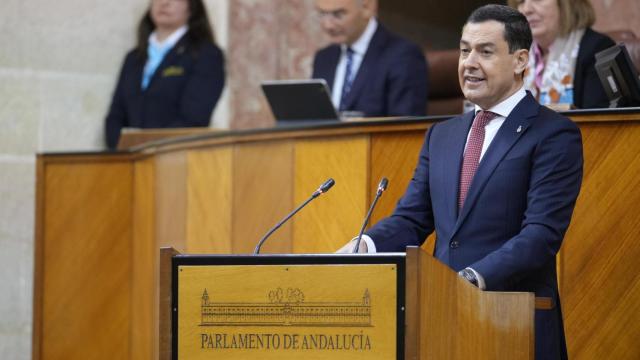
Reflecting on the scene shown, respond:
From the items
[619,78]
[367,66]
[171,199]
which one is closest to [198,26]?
[367,66]

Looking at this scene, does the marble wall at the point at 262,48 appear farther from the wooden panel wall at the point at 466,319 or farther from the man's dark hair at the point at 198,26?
the wooden panel wall at the point at 466,319

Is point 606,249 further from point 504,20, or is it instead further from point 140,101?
point 140,101

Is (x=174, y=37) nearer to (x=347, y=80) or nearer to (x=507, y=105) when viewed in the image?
(x=347, y=80)

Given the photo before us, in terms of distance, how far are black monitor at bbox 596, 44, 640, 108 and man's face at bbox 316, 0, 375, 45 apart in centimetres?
193

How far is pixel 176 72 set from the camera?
7.79m

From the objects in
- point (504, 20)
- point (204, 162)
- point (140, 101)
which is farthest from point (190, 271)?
point (140, 101)

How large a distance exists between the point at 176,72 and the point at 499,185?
4.21 metres

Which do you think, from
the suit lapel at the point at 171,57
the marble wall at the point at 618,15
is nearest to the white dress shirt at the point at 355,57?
the suit lapel at the point at 171,57

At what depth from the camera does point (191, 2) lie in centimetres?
793

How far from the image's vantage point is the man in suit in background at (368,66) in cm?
680

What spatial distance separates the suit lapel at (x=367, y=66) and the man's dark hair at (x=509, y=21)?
2.90 meters

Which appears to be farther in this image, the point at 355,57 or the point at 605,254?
the point at 355,57

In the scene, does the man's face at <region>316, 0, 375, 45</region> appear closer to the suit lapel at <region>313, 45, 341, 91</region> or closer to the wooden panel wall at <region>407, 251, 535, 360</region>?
the suit lapel at <region>313, 45, 341, 91</region>

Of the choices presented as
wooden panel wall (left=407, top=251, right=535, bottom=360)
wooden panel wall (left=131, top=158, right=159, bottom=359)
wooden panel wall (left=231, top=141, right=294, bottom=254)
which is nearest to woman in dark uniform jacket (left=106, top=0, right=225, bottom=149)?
wooden panel wall (left=131, top=158, right=159, bottom=359)
